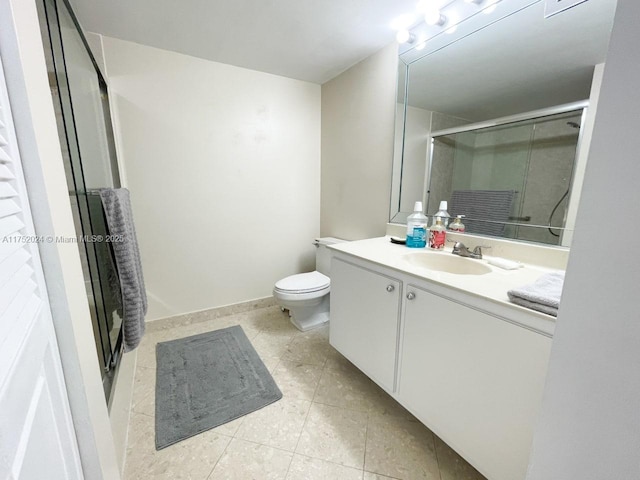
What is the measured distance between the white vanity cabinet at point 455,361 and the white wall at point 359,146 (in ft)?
2.60

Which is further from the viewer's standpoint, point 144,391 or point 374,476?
point 144,391

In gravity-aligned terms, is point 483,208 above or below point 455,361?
above

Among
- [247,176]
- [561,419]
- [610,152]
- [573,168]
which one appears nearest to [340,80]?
[247,176]

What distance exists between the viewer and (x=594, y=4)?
3.23 feet

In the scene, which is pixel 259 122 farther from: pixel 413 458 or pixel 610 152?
pixel 413 458

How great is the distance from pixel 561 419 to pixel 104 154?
211 cm

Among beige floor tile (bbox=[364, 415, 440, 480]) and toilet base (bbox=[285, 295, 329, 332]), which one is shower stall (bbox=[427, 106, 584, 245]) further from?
toilet base (bbox=[285, 295, 329, 332])

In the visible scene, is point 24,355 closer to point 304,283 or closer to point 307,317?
point 304,283

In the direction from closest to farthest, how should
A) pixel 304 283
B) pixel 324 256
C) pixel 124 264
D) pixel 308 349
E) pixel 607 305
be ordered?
1. pixel 607 305
2. pixel 124 264
3. pixel 308 349
4. pixel 304 283
5. pixel 324 256

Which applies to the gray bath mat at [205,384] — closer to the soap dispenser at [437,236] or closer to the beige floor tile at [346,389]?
the beige floor tile at [346,389]

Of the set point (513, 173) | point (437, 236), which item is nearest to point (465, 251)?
point (437, 236)

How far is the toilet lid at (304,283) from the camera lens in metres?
1.89

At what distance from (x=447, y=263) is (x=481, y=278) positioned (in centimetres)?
35

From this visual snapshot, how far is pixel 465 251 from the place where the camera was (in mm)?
1320
